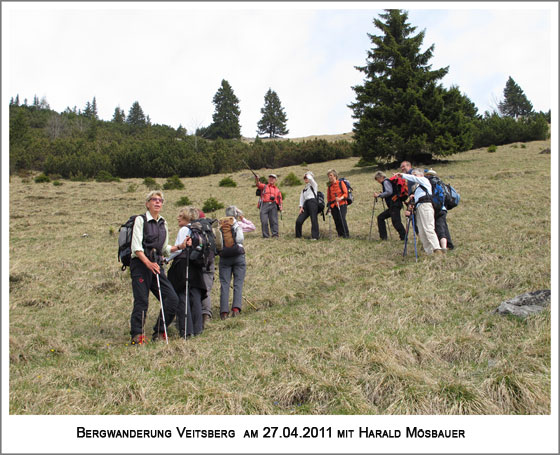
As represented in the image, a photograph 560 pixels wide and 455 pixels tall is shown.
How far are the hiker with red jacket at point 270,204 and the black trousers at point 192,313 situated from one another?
20.9 feet

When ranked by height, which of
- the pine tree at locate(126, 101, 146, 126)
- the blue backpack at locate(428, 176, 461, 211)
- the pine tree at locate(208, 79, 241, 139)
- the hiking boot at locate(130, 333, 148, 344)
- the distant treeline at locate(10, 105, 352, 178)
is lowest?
the hiking boot at locate(130, 333, 148, 344)

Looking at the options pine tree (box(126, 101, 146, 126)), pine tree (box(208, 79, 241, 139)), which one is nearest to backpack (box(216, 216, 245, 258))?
pine tree (box(208, 79, 241, 139))

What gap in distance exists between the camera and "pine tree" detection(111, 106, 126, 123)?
308ft

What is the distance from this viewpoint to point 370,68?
102ft

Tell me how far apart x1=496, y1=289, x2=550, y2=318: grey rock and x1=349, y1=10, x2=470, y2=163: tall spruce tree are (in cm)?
2226

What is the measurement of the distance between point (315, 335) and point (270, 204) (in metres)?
7.21

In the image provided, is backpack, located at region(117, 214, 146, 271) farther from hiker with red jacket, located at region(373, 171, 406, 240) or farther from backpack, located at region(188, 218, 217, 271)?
hiker with red jacket, located at region(373, 171, 406, 240)

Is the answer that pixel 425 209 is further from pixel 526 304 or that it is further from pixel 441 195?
pixel 526 304

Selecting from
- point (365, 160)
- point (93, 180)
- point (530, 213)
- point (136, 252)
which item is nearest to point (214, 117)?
point (93, 180)

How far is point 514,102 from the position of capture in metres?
76.2

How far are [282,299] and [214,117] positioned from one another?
228 feet

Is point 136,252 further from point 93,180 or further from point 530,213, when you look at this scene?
point 93,180

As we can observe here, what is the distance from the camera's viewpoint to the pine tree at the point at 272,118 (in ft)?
287

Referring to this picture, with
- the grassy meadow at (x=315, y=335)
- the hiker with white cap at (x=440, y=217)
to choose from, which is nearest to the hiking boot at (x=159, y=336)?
the grassy meadow at (x=315, y=335)
